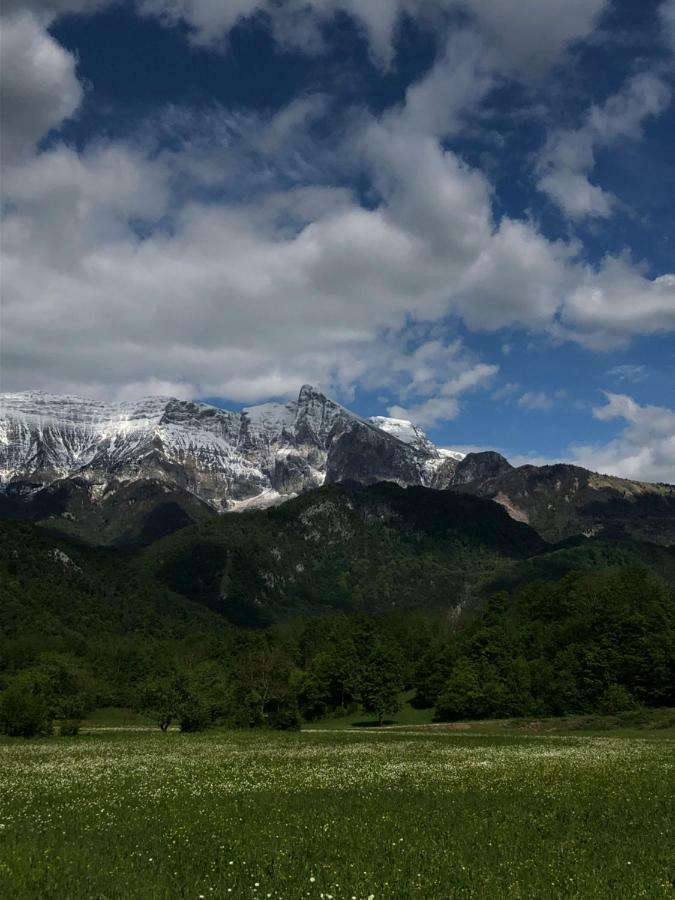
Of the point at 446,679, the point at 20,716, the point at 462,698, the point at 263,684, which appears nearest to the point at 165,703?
the point at 20,716

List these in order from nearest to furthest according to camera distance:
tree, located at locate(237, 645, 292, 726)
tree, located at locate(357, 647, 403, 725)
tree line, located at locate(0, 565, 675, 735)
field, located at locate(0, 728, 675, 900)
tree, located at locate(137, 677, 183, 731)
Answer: field, located at locate(0, 728, 675, 900) → tree, located at locate(137, 677, 183, 731) → tree line, located at locate(0, 565, 675, 735) → tree, located at locate(237, 645, 292, 726) → tree, located at locate(357, 647, 403, 725)

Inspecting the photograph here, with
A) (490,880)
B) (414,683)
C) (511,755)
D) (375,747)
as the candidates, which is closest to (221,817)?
(490,880)

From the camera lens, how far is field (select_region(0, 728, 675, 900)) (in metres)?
14.6

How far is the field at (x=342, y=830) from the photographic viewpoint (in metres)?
14.6

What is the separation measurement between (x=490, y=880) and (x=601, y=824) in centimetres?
769

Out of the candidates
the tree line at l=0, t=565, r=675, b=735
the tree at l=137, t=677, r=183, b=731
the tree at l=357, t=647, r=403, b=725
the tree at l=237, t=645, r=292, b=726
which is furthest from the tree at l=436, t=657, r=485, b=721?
the tree at l=137, t=677, r=183, b=731

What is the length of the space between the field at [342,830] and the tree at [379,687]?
8728 centimetres

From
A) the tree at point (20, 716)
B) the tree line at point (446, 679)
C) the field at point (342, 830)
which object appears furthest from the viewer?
the tree line at point (446, 679)

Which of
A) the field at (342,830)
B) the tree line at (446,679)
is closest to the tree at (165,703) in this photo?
the tree line at (446,679)

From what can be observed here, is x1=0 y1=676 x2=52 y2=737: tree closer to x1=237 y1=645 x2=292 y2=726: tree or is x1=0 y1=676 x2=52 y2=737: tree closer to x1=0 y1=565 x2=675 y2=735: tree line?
x1=0 y1=565 x2=675 y2=735: tree line

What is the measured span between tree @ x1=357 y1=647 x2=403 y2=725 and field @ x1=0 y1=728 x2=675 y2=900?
87.3 m

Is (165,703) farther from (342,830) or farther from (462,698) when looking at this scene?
(342,830)

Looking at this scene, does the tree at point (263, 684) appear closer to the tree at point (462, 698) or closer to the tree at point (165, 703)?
the tree at point (165, 703)

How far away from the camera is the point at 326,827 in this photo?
19.7 m
